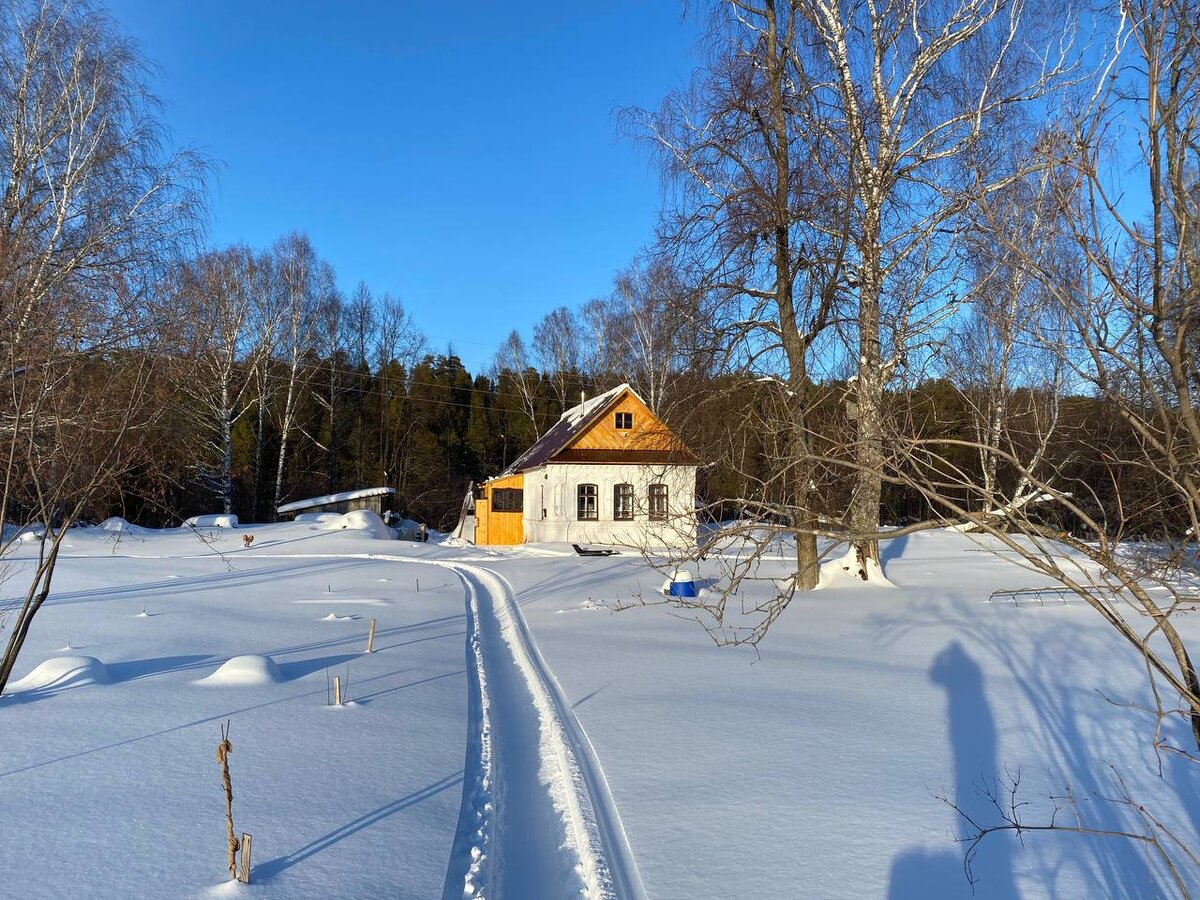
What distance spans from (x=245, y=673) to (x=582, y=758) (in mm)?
3943

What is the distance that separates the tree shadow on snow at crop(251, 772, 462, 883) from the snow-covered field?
0.02 meters

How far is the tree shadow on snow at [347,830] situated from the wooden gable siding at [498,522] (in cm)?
2930

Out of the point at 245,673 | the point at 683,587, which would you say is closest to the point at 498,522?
the point at 683,587

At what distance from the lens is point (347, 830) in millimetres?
4852

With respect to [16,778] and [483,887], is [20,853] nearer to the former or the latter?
[16,778]

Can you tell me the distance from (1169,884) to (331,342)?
48.7m

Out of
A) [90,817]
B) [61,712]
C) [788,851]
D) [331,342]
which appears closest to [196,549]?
A: [331,342]

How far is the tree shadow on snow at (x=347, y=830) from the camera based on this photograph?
425cm

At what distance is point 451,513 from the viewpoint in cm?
5150

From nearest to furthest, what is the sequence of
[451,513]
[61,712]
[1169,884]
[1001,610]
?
[1169,884]
[61,712]
[1001,610]
[451,513]

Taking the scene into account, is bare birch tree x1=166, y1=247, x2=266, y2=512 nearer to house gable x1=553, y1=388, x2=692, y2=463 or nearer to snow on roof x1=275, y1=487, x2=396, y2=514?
snow on roof x1=275, y1=487, x2=396, y2=514

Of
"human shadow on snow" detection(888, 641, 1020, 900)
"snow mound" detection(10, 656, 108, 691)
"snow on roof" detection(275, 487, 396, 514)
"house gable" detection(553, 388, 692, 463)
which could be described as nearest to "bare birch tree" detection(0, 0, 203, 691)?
"snow mound" detection(10, 656, 108, 691)

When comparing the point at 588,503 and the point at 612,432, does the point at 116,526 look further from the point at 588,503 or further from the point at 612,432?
the point at 612,432

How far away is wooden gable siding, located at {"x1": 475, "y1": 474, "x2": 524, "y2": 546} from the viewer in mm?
35625
